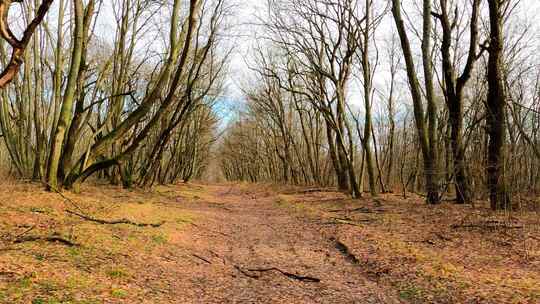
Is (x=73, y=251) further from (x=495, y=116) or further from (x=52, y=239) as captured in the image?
(x=495, y=116)

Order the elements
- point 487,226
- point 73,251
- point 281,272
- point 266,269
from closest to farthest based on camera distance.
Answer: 1. point 73,251
2. point 281,272
3. point 266,269
4. point 487,226

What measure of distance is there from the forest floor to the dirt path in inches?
0.8

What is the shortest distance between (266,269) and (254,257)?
983mm

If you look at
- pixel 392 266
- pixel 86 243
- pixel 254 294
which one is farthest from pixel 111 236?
pixel 392 266

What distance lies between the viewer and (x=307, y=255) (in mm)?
8078

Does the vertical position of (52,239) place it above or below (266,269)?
above

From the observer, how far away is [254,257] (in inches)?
309

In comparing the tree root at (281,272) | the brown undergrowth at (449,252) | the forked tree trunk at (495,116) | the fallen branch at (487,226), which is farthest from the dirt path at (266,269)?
the forked tree trunk at (495,116)

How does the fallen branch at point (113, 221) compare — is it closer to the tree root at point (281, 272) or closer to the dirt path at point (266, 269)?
the dirt path at point (266, 269)

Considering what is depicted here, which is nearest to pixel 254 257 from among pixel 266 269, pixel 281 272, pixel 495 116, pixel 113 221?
pixel 266 269

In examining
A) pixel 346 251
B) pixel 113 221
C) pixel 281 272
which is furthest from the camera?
pixel 113 221

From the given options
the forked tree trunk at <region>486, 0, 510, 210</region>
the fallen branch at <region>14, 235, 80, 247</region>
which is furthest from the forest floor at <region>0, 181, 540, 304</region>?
the forked tree trunk at <region>486, 0, 510, 210</region>

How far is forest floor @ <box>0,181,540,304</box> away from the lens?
211 inches

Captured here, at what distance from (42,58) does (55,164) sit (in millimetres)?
7236
